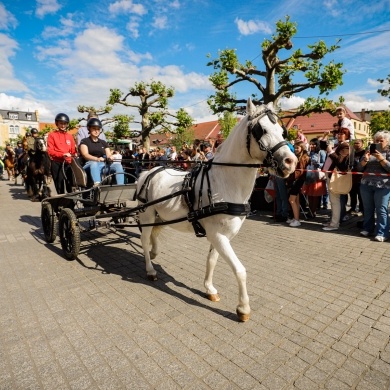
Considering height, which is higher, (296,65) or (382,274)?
(296,65)

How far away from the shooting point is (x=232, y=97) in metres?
16.0

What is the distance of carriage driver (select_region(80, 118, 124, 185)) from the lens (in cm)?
503

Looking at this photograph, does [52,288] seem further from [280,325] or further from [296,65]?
[296,65]

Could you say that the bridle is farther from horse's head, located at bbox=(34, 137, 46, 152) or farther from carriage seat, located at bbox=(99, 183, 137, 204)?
horse's head, located at bbox=(34, 137, 46, 152)

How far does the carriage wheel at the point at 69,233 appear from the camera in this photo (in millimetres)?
4395

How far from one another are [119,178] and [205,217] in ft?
9.23

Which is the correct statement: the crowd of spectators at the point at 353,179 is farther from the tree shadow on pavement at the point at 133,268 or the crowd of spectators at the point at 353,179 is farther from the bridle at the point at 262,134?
the tree shadow on pavement at the point at 133,268

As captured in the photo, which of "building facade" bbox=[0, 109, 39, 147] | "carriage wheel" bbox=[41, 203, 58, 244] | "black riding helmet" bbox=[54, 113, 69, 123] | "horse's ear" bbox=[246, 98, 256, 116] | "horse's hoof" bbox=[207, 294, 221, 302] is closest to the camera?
"horse's ear" bbox=[246, 98, 256, 116]

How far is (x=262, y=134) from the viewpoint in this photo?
2498mm

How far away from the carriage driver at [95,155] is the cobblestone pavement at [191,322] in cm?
153

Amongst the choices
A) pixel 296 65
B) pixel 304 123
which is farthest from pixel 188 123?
pixel 304 123

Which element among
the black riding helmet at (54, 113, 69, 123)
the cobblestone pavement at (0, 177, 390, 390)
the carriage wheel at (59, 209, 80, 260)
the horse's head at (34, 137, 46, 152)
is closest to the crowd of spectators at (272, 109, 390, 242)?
the cobblestone pavement at (0, 177, 390, 390)

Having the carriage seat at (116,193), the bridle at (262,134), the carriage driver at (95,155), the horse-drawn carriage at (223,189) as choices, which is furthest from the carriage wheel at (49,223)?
the bridle at (262,134)

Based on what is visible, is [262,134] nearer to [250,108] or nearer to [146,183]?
[250,108]
